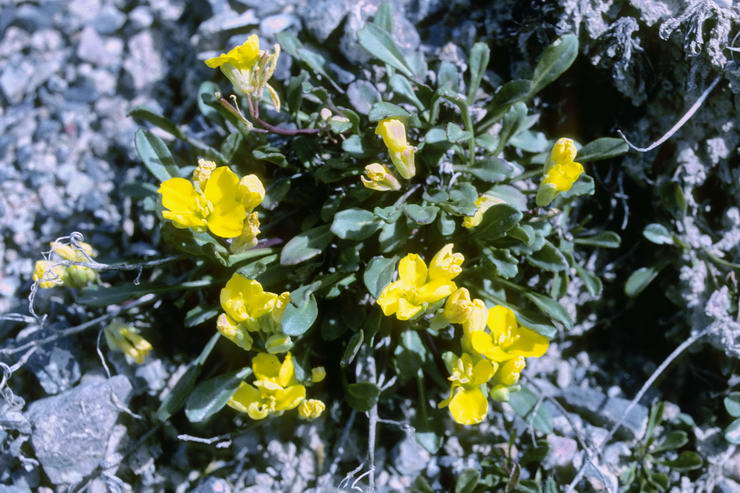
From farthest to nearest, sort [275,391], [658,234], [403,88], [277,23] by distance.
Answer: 1. [277,23]
2. [658,234]
3. [403,88]
4. [275,391]

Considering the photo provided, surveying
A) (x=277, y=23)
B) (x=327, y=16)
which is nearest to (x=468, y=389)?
(x=327, y=16)

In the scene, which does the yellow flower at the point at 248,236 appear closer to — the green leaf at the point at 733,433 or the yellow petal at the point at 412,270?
the yellow petal at the point at 412,270

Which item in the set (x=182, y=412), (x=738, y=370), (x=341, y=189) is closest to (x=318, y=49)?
(x=341, y=189)

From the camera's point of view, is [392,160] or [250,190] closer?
[250,190]

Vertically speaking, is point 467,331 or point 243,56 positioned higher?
point 243,56

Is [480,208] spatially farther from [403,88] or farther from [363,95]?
[363,95]

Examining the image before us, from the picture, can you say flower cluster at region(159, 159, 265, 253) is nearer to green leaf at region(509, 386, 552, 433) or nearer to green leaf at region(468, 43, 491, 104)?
green leaf at region(468, 43, 491, 104)

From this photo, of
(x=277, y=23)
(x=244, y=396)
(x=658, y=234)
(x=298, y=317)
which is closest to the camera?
(x=298, y=317)
